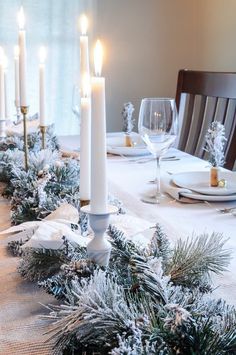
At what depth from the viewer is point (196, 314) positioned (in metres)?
0.41

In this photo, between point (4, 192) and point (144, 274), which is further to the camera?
point (4, 192)

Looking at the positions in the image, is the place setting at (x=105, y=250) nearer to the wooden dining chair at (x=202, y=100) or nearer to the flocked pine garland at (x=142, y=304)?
the flocked pine garland at (x=142, y=304)

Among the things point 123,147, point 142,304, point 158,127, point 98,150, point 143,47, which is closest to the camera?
point 142,304

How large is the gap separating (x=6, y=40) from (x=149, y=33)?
35.1 inches

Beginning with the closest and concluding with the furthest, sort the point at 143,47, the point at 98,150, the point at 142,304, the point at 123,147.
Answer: the point at 142,304, the point at 98,150, the point at 123,147, the point at 143,47

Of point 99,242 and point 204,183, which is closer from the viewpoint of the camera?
point 99,242

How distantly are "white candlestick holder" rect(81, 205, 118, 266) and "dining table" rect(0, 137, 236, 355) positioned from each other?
79 millimetres

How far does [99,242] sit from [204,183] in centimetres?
64

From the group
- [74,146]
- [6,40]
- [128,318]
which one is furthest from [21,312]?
[6,40]

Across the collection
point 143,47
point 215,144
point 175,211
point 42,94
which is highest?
point 143,47

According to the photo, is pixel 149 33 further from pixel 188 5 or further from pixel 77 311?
pixel 77 311

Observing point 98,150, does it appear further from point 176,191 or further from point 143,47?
point 143,47

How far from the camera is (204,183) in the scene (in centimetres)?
116

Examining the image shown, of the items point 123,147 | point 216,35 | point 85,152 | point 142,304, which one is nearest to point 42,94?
point 123,147
